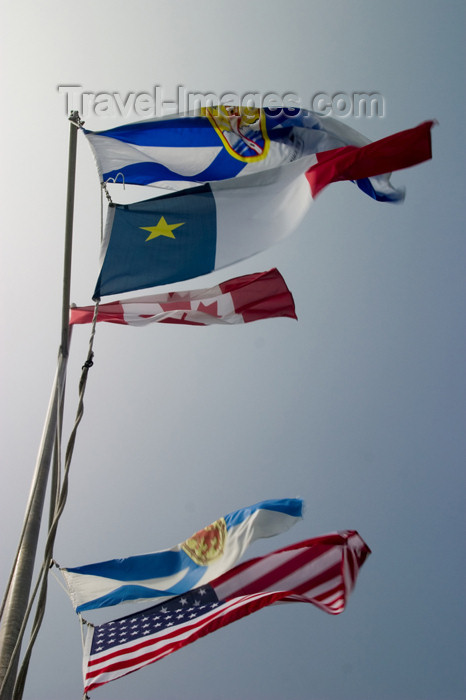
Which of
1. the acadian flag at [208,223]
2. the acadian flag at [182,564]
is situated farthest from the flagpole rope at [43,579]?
the acadian flag at [182,564]

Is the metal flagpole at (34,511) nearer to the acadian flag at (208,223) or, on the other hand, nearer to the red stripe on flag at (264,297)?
the acadian flag at (208,223)

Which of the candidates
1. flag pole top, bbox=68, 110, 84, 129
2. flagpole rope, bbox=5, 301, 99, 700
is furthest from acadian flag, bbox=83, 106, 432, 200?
flagpole rope, bbox=5, 301, 99, 700

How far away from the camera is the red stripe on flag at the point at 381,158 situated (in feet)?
34.9

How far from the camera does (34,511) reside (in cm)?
1078

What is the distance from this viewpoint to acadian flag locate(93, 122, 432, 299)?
1097cm

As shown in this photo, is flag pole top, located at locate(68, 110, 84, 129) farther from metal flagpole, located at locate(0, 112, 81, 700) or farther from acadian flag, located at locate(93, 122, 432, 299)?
acadian flag, located at locate(93, 122, 432, 299)

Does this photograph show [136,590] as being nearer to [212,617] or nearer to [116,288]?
[212,617]

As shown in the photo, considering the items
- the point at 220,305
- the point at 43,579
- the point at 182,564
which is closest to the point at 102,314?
the point at 220,305

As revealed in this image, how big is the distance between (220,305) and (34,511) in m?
5.77

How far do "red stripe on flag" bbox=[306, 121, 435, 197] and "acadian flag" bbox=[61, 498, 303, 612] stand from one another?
596 centimetres

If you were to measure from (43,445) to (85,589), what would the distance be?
292 centimetres

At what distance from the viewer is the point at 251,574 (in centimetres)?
1123

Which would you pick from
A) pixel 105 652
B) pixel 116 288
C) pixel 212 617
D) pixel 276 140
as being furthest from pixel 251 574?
pixel 276 140

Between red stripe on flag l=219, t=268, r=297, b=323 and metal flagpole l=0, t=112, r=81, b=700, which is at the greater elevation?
red stripe on flag l=219, t=268, r=297, b=323
